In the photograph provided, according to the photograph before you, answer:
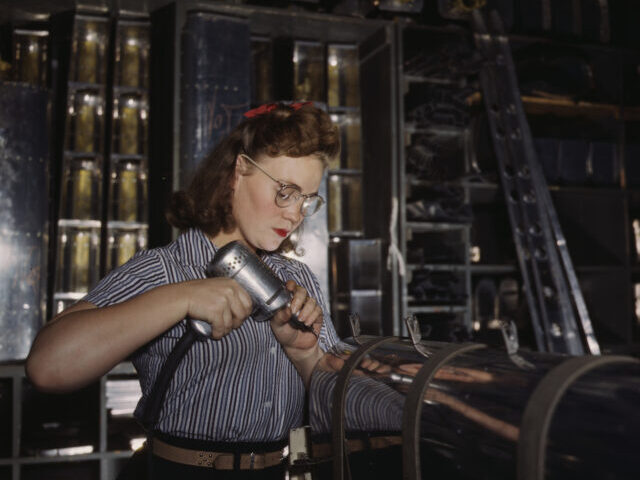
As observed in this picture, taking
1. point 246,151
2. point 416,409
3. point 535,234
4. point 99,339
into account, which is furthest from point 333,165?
point 416,409

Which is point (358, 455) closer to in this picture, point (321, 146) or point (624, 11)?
point (321, 146)

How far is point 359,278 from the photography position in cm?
349

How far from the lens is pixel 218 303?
1019 mm

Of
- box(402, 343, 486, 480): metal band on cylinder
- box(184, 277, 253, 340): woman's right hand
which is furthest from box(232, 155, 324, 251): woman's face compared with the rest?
box(402, 343, 486, 480): metal band on cylinder

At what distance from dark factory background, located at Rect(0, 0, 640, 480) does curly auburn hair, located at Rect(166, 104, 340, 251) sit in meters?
1.64

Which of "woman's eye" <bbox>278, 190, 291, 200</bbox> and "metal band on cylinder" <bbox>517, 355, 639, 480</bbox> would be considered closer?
"metal band on cylinder" <bbox>517, 355, 639, 480</bbox>

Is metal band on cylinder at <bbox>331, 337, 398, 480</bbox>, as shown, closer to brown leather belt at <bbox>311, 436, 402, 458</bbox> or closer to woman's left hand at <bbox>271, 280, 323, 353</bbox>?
brown leather belt at <bbox>311, 436, 402, 458</bbox>

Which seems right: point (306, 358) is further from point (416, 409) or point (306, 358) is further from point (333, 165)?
point (333, 165)

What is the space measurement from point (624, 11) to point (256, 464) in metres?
4.04

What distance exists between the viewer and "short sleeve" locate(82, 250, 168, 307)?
1.16 metres

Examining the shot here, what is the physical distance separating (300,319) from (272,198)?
0.92 ft

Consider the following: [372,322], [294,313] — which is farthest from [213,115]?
[294,313]

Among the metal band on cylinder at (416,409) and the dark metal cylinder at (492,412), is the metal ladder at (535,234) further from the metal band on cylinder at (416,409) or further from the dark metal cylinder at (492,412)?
the metal band on cylinder at (416,409)

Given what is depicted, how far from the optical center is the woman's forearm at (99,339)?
985 millimetres
